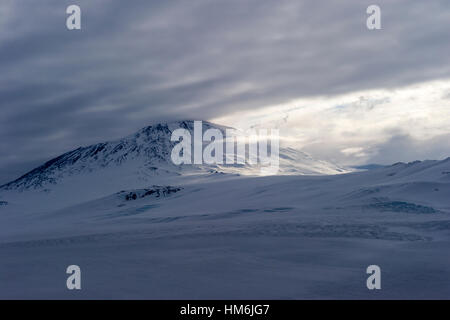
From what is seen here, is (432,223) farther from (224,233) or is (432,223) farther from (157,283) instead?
(157,283)

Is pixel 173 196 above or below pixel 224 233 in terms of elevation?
above

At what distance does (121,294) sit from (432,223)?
16803 millimetres

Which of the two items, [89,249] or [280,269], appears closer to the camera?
[280,269]

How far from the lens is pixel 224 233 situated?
23.0 meters

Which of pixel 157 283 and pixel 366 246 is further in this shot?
pixel 366 246

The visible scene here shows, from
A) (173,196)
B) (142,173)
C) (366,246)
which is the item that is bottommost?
(366,246)
